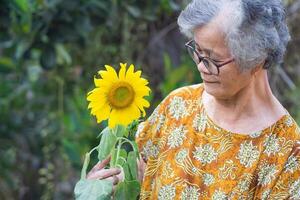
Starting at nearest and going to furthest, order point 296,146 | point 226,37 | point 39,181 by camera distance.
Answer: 1. point 226,37
2. point 296,146
3. point 39,181

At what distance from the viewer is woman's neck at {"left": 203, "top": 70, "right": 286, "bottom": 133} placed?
2457 millimetres

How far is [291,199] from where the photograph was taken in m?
2.43

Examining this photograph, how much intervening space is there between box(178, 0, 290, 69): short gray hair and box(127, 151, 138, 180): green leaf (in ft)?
1.29

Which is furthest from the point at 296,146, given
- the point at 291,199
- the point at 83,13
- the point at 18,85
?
the point at 18,85

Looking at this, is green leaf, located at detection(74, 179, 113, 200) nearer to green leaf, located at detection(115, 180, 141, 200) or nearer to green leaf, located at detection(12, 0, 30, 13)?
green leaf, located at detection(115, 180, 141, 200)

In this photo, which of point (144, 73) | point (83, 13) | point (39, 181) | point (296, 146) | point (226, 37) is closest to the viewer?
point (226, 37)

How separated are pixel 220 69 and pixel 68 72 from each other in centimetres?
286

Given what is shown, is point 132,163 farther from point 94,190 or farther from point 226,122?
point 226,122

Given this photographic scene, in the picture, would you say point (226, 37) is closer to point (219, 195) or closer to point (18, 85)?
point (219, 195)

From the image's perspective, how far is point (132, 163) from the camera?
248cm

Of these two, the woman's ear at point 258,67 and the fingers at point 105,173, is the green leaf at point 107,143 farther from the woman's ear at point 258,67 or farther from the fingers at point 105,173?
the woman's ear at point 258,67

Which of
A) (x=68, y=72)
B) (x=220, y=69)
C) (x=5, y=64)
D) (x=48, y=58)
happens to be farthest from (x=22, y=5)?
(x=220, y=69)

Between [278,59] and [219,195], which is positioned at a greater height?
[278,59]

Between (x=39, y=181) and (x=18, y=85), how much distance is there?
0.78m
